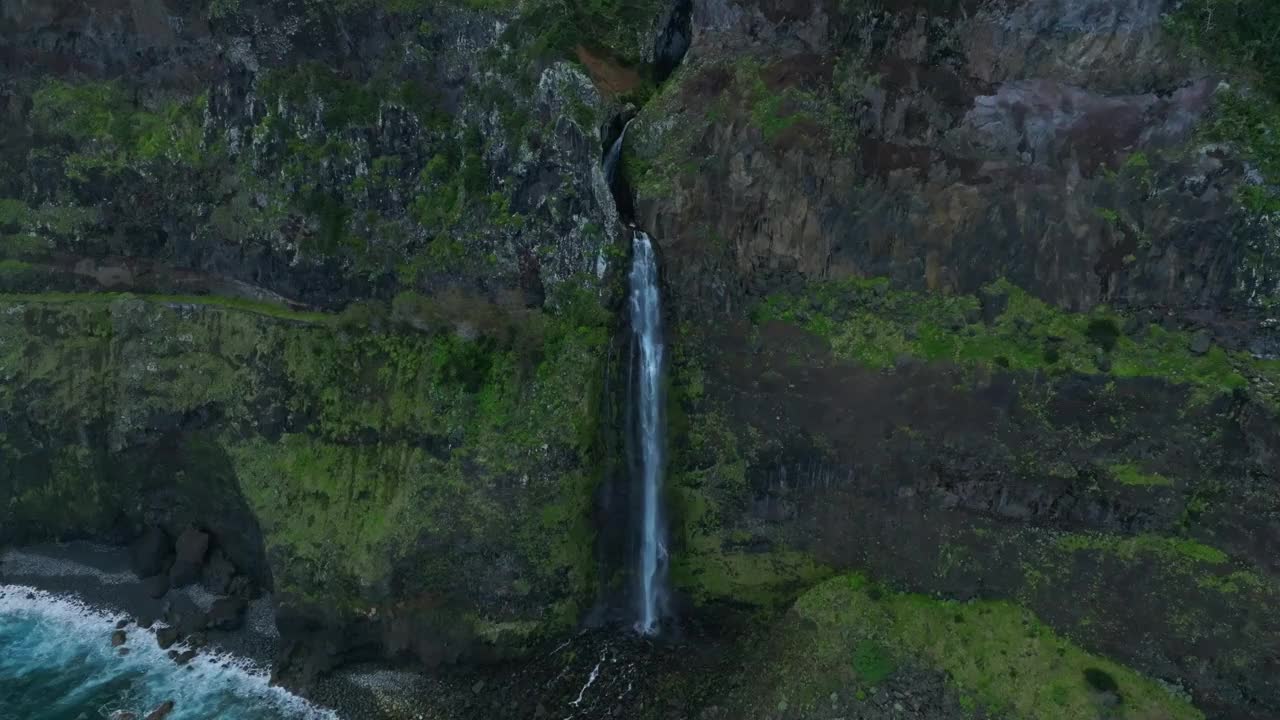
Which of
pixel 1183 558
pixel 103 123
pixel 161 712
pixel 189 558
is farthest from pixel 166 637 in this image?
pixel 1183 558

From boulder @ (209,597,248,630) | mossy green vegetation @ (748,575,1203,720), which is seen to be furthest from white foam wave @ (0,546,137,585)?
mossy green vegetation @ (748,575,1203,720)

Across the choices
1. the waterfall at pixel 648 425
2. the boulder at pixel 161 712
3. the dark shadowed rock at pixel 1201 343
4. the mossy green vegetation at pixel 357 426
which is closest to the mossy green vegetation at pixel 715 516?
the waterfall at pixel 648 425

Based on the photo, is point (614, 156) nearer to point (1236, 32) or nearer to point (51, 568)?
point (1236, 32)

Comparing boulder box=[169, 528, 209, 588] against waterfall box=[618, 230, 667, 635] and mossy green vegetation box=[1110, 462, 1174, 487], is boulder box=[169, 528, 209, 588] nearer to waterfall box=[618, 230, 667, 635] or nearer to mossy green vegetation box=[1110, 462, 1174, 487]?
waterfall box=[618, 230, 667, 635]

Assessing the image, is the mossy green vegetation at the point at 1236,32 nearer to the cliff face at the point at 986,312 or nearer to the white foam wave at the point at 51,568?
the cliff face at the point at 986,312

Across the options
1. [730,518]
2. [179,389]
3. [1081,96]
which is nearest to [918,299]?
[1081,96]
